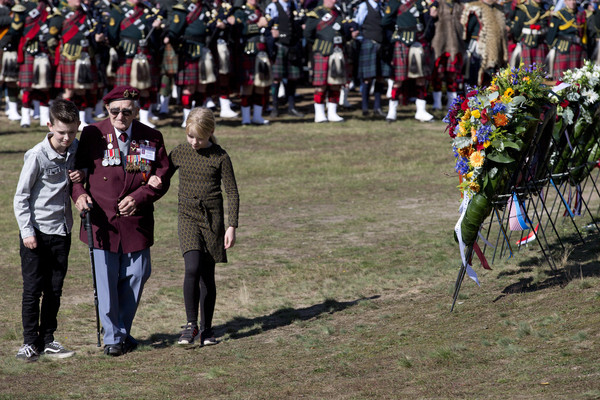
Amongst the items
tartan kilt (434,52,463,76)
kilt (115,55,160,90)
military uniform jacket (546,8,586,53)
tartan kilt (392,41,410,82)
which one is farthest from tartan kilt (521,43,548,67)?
kilt (115,55,160,90)

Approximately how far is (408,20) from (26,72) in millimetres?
6493

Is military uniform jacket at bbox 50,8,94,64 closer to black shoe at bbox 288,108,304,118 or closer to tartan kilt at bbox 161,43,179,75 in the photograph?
tartan kilt at bbox 161,43,179,75

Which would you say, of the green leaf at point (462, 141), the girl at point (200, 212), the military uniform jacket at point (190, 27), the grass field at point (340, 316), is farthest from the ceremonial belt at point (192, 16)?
the green leaf at point (462, 141)

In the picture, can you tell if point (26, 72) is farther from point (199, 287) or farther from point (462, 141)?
point (462, 141)

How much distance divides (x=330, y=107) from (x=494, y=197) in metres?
11.3

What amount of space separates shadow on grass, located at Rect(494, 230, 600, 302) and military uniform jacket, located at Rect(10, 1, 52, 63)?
1066 cm

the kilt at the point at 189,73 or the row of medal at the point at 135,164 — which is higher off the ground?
the row of medal at the point at 135,164

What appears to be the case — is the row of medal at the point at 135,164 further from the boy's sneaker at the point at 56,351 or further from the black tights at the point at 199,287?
the boy's sneaker at the point at 56,351

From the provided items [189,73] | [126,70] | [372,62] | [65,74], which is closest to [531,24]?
[372,62]

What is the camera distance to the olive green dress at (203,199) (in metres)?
→ 6.36

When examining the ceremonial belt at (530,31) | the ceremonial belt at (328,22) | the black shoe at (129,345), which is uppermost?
the ceremonial belt at (328,22)

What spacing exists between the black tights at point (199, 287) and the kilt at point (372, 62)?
1138 cm

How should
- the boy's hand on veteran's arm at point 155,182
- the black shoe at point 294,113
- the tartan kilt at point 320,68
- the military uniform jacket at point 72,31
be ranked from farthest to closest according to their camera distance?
the black shoe at point 294,113 → the tartan kilt at point 320,68 → the military uniform jacket at point 72,31 → the boy's hand on veteran's arm at point 155,182

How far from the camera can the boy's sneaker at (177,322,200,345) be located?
641 cm
